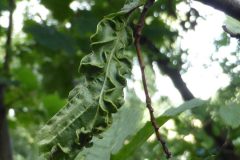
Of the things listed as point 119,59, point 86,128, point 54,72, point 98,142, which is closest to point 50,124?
point 86,128

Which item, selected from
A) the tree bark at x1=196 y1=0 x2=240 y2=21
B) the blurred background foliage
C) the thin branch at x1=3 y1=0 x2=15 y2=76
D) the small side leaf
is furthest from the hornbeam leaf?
the thin branch at x1=3 y1=0 x2=15 y2=76

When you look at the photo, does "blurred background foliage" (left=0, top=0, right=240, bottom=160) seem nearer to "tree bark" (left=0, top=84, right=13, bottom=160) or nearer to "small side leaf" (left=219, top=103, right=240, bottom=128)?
"tree bark" (left=0, top=84, right=13, bottom=160)

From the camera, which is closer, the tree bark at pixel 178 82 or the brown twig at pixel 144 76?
the brown twig at pixel 144 76

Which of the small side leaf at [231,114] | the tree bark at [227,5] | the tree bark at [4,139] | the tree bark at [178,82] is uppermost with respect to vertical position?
the tree bark at [4,139]

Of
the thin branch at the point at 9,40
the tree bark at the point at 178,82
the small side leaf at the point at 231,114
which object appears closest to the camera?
the small side leaf at the point at 231,114

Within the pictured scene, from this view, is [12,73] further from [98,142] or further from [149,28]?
[98,142]

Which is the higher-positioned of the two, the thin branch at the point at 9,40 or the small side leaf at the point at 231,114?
the thin branch at the point at 9,40

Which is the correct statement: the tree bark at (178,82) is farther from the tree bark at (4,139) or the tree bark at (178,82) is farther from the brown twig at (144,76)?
the brown twig at (144,76)

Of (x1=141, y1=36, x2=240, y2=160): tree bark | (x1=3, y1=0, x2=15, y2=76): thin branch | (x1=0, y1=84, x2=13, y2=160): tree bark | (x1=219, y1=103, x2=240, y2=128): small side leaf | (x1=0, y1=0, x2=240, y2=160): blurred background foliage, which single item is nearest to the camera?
(x1=219, y1=103, x2=240, y2=128): small side leaf

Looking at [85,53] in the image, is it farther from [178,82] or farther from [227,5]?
[227,5]

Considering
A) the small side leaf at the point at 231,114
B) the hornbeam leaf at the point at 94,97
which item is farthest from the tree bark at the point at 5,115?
the hornbeam leaf at the point at 94,97
